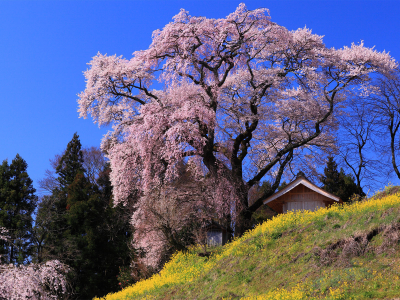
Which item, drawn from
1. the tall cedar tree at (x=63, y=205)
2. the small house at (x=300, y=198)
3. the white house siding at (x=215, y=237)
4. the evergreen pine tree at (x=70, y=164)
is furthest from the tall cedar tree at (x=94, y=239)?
the small house at (x=300, y=198)

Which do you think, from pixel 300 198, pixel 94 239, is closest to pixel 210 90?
pixel 300 198

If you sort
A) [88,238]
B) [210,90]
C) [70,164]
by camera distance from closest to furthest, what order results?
[210,90], [88,238], [70,164]

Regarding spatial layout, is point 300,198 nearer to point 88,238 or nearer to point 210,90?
point 210,90

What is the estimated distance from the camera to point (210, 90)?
2264cm

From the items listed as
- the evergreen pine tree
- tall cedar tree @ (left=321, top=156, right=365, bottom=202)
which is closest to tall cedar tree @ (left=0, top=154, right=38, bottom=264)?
the evergreen pine tree

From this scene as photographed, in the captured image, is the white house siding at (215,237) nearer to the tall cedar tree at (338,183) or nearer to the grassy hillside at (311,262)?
the grassy hillside at (311,262)

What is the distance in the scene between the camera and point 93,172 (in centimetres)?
4338

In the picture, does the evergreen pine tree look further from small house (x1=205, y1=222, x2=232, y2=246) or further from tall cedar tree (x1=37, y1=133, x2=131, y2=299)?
small house (x1=205, y1=222, x2=232, y2=246)

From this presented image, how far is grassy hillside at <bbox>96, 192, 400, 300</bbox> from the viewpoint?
10.4m

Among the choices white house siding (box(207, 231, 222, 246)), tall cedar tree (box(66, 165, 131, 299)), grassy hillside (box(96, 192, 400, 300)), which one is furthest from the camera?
tall cedar tree (box(66, 165, 131, 299))

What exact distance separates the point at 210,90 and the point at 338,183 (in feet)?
82.6

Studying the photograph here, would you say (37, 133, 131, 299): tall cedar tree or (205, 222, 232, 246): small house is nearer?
(205, 222, 232, 246): small house

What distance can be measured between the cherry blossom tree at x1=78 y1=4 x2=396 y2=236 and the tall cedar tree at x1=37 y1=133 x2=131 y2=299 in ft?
31.1

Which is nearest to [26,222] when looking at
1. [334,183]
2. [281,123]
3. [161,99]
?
[161,99]
